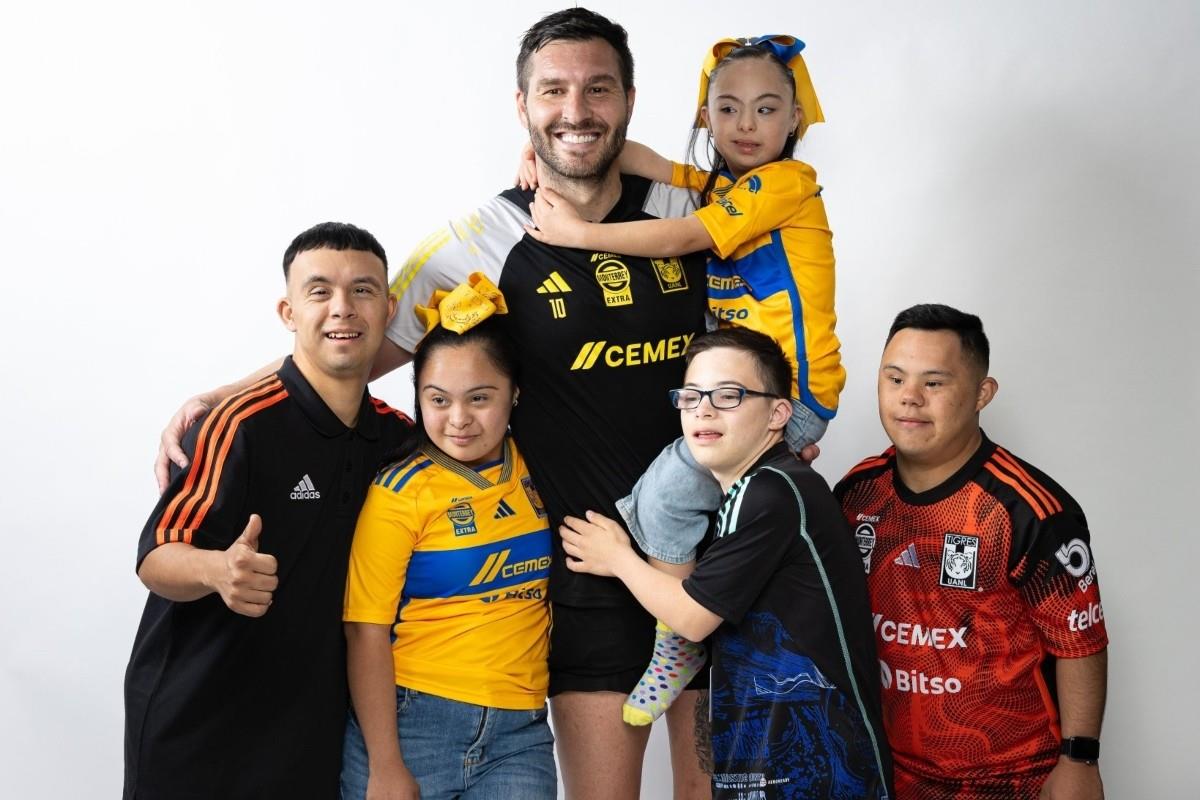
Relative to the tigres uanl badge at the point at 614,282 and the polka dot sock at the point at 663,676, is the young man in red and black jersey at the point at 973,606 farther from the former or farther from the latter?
the tigres uanl badge at the point at 614,282

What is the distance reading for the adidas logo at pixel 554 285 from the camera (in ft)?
8.67

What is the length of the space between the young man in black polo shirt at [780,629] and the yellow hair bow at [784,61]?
0.94 meters

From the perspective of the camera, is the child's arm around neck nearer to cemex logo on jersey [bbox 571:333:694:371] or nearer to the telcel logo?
cemex logo on jersey [bbox 571:333:694:371]

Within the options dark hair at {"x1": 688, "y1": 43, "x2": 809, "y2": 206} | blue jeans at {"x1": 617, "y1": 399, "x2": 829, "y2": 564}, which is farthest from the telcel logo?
dark hair at {"x1": 688, "y1": 43, "x2": 809, "y2": 206}

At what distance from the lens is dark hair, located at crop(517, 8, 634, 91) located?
270 centimetres

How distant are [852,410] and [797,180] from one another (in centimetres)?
108

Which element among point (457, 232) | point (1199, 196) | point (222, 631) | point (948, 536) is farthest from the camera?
point (1199, 196)

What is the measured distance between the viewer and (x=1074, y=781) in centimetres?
246

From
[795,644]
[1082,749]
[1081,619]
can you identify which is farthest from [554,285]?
[1082,749]

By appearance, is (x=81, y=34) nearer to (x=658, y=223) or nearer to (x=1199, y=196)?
(x=658, y=223)

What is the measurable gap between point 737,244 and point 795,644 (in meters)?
0.93

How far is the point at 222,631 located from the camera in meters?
2.26

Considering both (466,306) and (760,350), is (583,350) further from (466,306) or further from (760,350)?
(760,350)

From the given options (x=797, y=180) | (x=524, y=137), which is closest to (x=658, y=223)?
(x=797, y=180)
